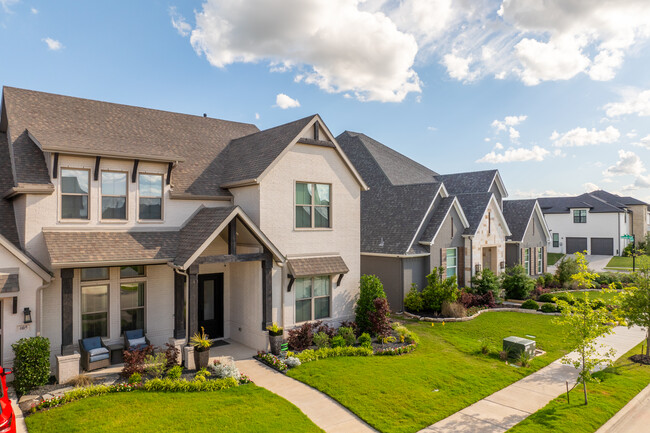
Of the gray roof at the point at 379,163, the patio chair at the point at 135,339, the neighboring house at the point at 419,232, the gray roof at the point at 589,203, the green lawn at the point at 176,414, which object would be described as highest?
the gray roof at the point at 379,163

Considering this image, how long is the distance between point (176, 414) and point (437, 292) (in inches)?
584

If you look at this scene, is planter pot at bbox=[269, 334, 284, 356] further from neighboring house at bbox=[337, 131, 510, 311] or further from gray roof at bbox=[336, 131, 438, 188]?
gray roof at bbox=[336, 131, 438, 188]

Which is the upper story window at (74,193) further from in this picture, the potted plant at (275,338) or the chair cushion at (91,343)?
the potted plant at (275,338)

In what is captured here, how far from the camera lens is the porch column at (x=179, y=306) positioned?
13328mm

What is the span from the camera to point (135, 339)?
44.2ft

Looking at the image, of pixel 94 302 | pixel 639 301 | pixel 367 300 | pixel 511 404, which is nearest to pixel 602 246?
pixel 639 301

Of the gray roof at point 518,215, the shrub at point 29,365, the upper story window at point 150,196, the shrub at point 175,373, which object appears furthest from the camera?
the gray roof at point 518,215

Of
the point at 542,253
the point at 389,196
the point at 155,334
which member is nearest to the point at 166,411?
the point at 155,334

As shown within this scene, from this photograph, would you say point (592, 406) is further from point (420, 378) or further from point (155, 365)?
point (155, 365)

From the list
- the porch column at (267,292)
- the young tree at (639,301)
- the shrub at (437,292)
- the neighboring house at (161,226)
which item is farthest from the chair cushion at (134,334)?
the young tree at (639,301)

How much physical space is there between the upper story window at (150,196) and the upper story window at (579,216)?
59933mm

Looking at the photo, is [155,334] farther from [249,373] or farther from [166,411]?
[166,411]

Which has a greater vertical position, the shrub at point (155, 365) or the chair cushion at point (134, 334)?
the chair cushion at point (134, 334)

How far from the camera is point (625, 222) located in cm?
5522
